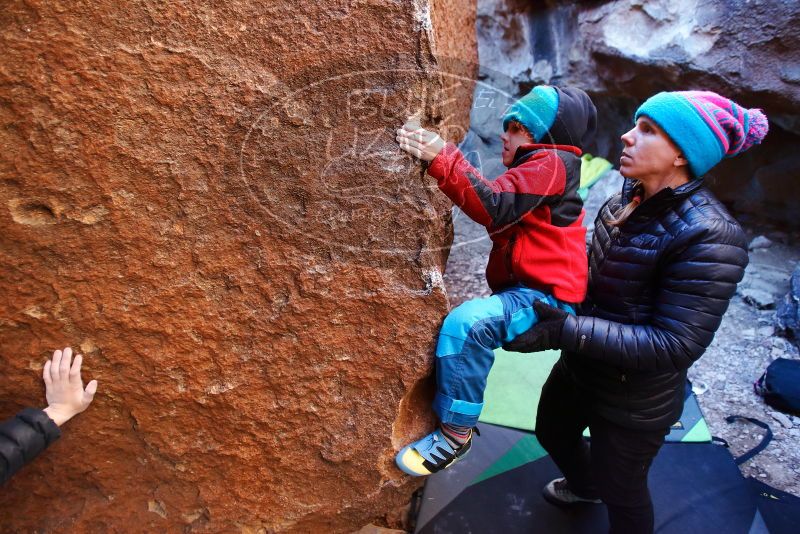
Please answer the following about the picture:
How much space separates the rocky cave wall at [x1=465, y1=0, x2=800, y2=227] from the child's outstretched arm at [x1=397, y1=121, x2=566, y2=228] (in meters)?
1.36

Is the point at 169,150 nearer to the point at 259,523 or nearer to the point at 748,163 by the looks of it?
the point at 259,523

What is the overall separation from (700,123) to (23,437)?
71.7 inches

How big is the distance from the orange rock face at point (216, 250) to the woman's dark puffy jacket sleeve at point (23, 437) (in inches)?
4.1

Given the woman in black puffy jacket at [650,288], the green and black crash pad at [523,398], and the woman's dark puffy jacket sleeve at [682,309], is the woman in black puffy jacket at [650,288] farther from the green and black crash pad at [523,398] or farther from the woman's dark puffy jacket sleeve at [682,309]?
the green and black crash pad at [523,398]

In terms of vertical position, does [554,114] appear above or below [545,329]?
above

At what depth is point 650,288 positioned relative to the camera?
148 cm

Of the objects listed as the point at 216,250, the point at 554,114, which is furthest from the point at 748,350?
the point at 216,250

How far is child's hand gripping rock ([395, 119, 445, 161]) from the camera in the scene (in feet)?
4.90

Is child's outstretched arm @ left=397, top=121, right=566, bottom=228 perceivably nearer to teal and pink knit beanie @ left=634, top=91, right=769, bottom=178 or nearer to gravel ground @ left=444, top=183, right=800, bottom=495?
teal and pink knit beanie @ left=634, top=91, right=769, bottom=178

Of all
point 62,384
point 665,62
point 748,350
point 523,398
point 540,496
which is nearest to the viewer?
point 62,384

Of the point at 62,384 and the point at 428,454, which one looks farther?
the point at 428,454

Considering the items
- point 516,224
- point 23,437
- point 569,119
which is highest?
point 569,119

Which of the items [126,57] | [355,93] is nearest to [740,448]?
[355,93]

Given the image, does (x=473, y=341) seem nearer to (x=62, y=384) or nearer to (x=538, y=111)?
(x=538, y=111)
